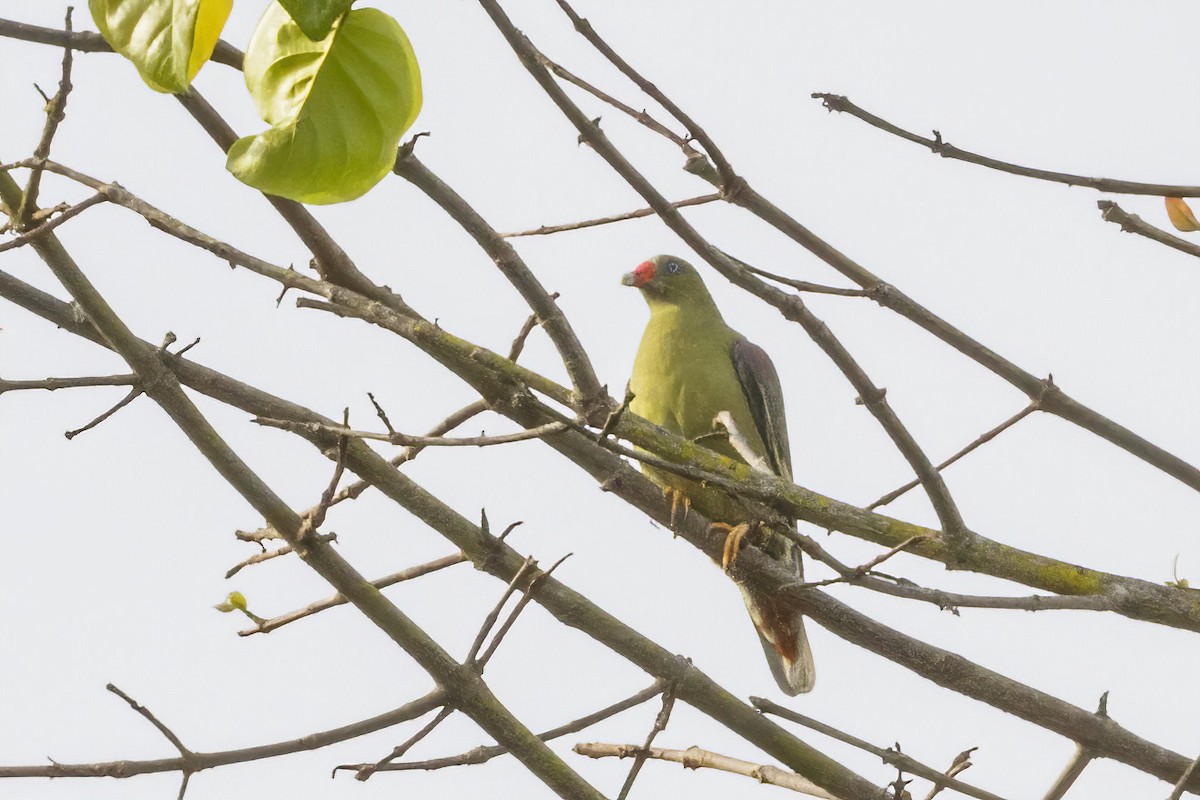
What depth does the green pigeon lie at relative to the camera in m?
4.27

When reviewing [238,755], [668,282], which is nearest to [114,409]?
[238,755]

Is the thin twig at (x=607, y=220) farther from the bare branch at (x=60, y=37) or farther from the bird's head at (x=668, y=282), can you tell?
the bird's head at (x=668, y=282)

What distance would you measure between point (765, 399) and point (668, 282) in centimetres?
74

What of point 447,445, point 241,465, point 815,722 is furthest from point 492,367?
point 815,722

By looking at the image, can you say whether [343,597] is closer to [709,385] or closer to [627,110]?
[627,110]

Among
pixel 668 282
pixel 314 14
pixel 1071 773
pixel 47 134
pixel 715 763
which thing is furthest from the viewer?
pixel 668 282

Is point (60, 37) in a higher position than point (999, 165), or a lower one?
higher

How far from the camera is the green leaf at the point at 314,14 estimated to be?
133 cm

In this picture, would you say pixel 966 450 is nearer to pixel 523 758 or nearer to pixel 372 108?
pixel 523 758

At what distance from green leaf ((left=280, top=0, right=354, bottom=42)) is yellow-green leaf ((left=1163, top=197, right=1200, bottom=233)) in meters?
1.65

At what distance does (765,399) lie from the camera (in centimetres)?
483

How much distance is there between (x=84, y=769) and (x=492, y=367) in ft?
3.73

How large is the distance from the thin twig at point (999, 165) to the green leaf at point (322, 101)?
944 millimetres

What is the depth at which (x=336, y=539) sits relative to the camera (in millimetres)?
2758
